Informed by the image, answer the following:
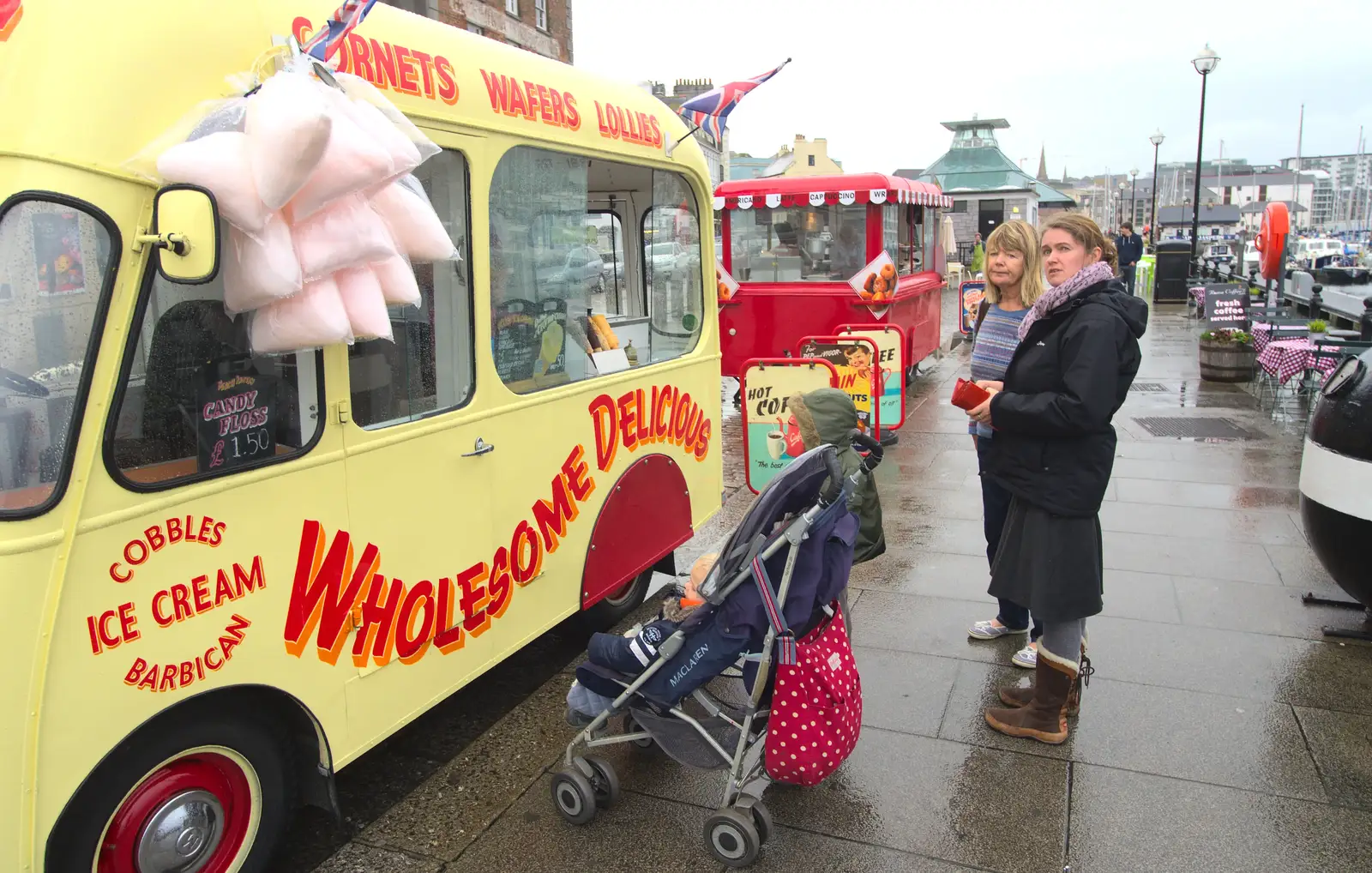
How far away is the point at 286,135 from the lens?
2.15 metres

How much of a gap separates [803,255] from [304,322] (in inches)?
349

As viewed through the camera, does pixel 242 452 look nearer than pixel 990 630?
Yes

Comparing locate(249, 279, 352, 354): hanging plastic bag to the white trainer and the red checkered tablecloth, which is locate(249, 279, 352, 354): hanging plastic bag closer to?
the white trainer

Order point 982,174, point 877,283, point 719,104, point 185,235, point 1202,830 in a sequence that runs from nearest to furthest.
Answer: point 185,235, point 1202,830, point 719,104, point 877,283, point 982,174

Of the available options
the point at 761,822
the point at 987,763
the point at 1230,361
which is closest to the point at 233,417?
the point at 761,822

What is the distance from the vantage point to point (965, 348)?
645 inches

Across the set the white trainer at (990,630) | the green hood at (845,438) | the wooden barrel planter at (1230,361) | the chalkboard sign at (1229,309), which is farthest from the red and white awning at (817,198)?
the green hood at (845,438)

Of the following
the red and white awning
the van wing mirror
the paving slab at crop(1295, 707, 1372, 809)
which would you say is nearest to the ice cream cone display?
the red and white awning

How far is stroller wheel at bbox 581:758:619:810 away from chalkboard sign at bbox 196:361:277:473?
1457mm

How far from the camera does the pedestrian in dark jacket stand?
10.6 ft

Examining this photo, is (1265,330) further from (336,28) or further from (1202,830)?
(336,28)

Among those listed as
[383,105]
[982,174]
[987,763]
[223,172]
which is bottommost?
[987,763]

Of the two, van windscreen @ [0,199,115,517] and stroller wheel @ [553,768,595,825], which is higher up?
van windscreen @ [0,199,115,517]

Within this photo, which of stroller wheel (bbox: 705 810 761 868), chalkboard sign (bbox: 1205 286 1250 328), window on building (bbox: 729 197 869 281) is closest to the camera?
stroller wheel (bbox: 705 810 761 868)
